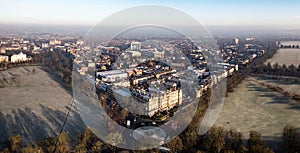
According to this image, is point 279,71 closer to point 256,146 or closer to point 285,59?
point 285,59

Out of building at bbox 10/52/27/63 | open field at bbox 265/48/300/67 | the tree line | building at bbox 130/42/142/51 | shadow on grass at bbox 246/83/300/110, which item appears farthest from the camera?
open field at bbox 265/48/300/67

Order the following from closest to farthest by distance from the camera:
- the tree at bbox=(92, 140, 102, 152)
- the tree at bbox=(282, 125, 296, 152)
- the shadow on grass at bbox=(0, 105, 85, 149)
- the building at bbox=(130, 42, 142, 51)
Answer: the tree at bbox=(92, 140, 102, 152), the tree at bbox=(282, 125, 296, 152), the shadow on grass at bbox=(0, 105, 85, 149), the building at bbox=(130, 42, 142, 51)

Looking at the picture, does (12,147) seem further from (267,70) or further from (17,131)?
(267,70)

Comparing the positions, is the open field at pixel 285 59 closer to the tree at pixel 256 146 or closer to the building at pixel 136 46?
the building at pixel 136 46

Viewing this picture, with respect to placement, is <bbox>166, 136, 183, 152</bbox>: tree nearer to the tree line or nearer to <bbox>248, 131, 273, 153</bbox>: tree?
<bbox>248, 131, 273, 153</bbox>: tree

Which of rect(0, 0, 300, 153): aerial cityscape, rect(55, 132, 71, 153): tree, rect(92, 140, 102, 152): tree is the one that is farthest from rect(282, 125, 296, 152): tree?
rect(55, 132, 71, 153): tree

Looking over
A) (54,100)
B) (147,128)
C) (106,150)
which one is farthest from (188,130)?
(54,100)

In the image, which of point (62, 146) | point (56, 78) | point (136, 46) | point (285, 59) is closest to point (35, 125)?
point (62, 146)

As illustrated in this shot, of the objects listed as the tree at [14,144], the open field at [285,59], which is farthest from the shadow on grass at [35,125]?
the open field at [285,59]
